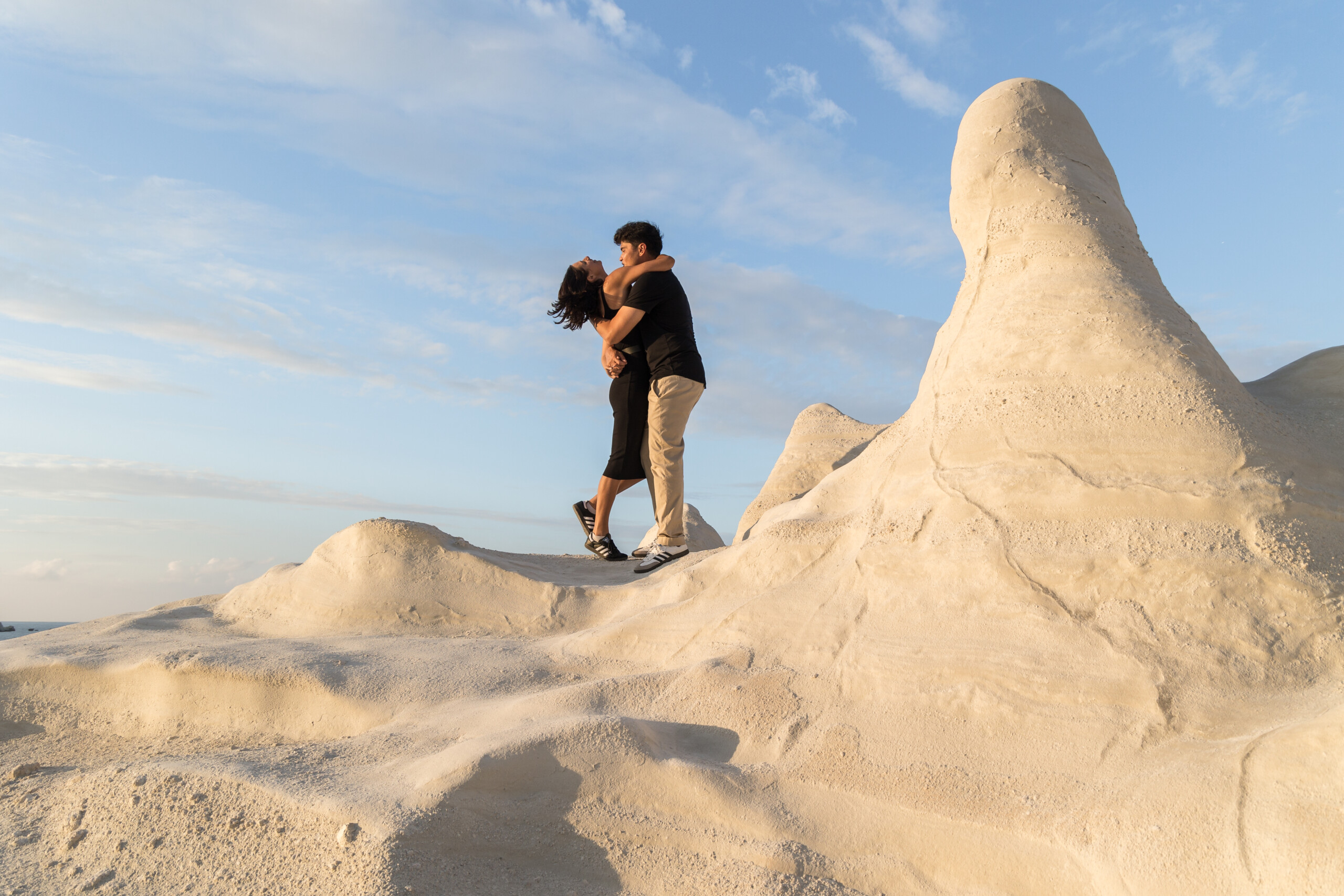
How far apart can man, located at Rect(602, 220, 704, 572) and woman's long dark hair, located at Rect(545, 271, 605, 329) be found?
0.28 m

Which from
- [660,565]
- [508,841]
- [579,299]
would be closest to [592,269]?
[579,299]

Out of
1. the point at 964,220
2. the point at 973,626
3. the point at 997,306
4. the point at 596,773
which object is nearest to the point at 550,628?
the point at 596,773

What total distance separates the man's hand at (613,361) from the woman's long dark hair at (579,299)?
27 centimetres

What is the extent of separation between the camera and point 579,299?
5973mm

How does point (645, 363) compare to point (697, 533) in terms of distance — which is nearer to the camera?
point (645, 363)

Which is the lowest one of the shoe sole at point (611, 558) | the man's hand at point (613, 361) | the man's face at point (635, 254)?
the shoe sole at point (611, 558)

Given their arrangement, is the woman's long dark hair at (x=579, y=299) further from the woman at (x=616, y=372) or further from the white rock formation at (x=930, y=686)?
the white rock formation at (x=930, y=686)

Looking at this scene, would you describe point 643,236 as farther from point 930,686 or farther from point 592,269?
point 930,686

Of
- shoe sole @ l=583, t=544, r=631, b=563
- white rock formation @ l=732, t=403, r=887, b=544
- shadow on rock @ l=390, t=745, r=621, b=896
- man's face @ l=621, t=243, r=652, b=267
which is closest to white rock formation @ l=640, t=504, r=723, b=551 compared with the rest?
white rock formation @ l=732, t=403, r=887, b=544

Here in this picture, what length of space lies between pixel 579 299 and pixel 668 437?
1.26 m

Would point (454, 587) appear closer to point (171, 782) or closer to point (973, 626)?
point (171, 782)

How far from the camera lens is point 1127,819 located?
255 centimetres

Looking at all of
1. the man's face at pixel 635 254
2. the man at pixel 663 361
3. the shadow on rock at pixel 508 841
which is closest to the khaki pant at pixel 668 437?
the man at pixel 663 361

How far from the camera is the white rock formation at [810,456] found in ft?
26.0
